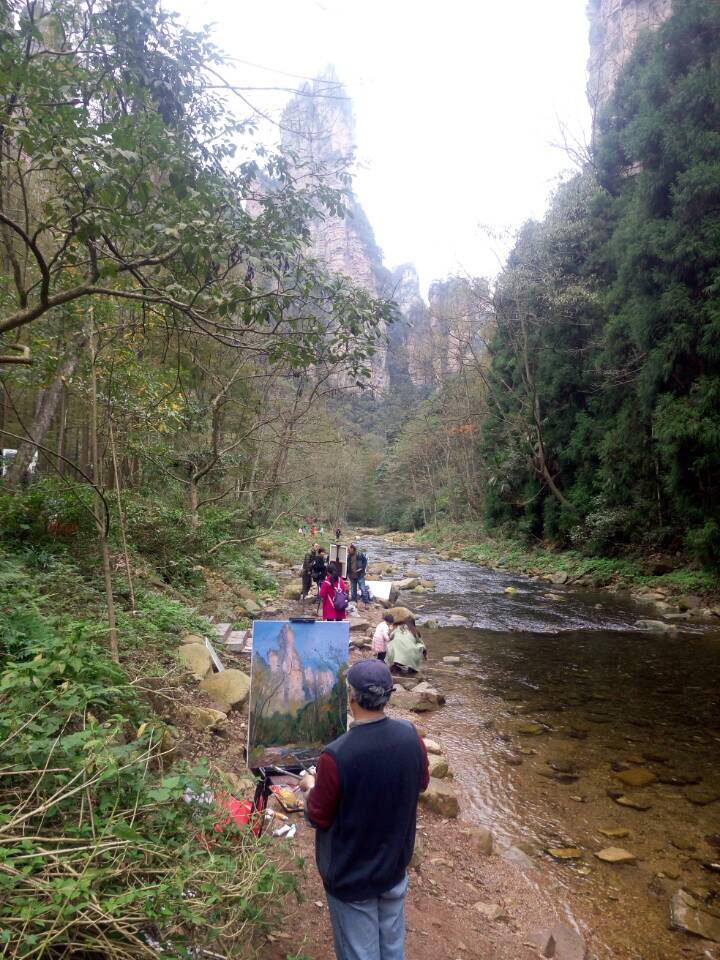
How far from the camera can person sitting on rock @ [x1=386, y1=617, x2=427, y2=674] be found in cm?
861

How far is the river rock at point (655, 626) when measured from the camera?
12.0 metres

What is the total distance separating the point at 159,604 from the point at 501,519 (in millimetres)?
24768

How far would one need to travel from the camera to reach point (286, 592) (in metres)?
13.4

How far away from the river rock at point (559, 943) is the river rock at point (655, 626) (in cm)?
982

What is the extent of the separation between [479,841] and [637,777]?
7.84 ft

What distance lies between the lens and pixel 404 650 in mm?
8625

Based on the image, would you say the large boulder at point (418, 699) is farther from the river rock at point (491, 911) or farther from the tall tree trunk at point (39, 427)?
the tall tree trunk at point (39, 427)

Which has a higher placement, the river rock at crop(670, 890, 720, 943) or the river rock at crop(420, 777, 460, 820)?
the river rock at crop(420, 777, 460, 820)

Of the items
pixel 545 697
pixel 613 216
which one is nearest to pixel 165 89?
pixel 545 697

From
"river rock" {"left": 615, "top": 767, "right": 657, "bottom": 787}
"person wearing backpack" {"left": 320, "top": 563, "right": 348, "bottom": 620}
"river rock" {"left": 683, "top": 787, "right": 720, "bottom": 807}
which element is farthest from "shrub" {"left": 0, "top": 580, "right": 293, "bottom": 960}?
"person wearing backpack" {"left": 320, "top": 563, "right": 348, "bottom": 620}

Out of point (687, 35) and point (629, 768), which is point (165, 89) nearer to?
point (629, 768)

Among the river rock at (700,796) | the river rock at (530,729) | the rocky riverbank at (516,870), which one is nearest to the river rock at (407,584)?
the river rock at (530,729)

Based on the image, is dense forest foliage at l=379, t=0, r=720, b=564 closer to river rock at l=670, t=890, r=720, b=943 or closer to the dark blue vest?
river rock at l=670, t=890, r=720, b=943

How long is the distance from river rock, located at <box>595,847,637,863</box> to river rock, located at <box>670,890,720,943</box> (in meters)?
0.45
